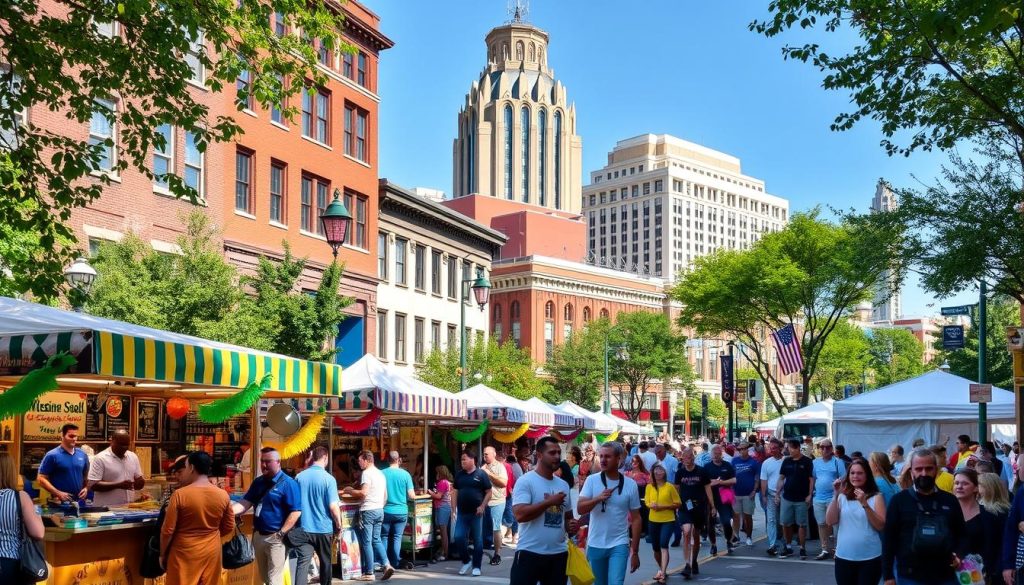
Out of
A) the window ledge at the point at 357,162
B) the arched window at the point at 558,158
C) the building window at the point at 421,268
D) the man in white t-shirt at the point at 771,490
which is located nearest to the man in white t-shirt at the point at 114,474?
the man in white t-shirt at the point at 771,490

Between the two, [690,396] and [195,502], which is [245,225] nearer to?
[195,502]

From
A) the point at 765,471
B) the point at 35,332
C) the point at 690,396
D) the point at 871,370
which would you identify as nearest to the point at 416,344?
the point at 765,471

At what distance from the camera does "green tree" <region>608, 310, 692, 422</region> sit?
84062mm

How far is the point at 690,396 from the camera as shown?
314 ft

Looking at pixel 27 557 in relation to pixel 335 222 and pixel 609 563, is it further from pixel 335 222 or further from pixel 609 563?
pixel 335 222

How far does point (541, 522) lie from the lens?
32.0 ft

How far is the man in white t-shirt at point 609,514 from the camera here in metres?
10.9

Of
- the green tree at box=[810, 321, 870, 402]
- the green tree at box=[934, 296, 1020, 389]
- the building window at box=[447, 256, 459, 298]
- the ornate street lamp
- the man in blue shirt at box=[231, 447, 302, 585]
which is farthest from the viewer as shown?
the green tree at box=[934, 296, 1020, 389]

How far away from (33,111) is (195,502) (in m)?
19.7

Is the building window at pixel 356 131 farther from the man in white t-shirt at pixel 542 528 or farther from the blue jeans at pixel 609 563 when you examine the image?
the man in white t-shirt at pixel 542 528

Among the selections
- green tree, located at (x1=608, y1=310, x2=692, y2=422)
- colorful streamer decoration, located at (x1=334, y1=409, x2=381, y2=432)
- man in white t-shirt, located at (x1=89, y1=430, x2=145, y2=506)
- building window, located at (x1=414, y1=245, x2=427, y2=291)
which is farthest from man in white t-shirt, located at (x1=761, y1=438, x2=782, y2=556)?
green tree, located at (x1=608, y1=310, x2=692, y2=422)

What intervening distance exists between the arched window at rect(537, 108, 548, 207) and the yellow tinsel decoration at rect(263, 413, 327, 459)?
13850cm

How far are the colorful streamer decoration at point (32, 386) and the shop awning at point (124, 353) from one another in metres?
0.16

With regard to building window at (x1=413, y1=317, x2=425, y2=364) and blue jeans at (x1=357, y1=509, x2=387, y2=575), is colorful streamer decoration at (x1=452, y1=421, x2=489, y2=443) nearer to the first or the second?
blue jeans at (x1=357, y1=509, x2=387, y2=575)
